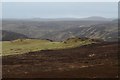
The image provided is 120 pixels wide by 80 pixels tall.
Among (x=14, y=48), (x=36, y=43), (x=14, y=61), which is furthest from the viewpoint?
(x=36, y=43)

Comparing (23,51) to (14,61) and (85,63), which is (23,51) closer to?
(14,61)

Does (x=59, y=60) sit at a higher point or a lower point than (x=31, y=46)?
lower

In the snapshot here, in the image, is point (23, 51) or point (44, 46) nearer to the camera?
point (23, 51)

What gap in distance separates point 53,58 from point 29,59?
308cm

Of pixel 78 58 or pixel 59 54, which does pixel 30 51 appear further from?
pixel 78 58

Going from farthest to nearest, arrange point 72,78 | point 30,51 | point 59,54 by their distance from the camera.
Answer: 1. point 30,51
2. point 59,54
3. point 72,78

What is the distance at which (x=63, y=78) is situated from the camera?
33.7 m

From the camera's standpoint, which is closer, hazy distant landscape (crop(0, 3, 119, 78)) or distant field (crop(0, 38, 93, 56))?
hazy distant landscape (crop(0, 3, 119, 78))

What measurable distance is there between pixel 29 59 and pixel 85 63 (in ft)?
26.9

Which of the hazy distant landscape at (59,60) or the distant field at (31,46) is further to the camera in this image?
the distant field at (31,46)

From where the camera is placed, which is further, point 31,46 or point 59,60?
point 31,46

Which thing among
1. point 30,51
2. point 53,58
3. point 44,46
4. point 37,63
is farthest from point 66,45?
point 37,63

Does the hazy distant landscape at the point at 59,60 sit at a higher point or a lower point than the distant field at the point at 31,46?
lower

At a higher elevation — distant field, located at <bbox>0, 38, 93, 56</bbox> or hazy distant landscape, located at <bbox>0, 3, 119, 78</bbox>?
distant field, located at <bbox>0, 38, 93, 56</bbox>
